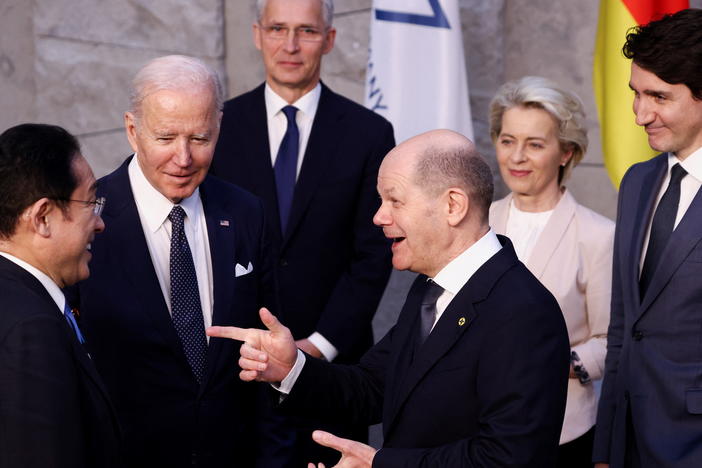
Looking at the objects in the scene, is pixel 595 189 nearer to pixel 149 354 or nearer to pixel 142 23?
pixel 142 23

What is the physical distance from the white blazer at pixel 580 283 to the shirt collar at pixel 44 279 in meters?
1.68

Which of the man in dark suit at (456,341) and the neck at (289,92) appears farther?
the neck at (289,92)

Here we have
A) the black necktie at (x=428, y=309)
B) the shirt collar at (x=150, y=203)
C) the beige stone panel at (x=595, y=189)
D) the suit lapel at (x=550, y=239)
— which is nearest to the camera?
the black necktie at (x=428, y=309)

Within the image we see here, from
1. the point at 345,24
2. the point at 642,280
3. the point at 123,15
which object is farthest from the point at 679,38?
the point at 123,15

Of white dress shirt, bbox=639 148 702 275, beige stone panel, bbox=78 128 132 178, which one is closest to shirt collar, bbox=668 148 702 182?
white dress shirt, bbox=639 148 702 275

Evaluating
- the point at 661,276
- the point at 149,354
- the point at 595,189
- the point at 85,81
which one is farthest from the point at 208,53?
Answer: the point at 661,276

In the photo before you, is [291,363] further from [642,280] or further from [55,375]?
[642,280]

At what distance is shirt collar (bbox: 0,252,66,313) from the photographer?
6.89 ft

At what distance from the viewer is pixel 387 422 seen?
234 cm

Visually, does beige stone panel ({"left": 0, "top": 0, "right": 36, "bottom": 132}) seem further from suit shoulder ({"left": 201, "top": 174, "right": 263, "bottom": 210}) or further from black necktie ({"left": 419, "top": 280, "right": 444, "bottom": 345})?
black necktie ({"left": 419, "top": 280, "right": 444, "bottom": 345})

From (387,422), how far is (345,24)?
294 cm

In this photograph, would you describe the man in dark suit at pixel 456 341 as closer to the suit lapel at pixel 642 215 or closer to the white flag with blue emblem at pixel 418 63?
the suit lapel at pixel 642 215

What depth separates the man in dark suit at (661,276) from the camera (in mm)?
2719

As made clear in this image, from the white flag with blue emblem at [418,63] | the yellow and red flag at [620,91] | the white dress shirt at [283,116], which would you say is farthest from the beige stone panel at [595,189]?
the white dress shirt at [283,116]
